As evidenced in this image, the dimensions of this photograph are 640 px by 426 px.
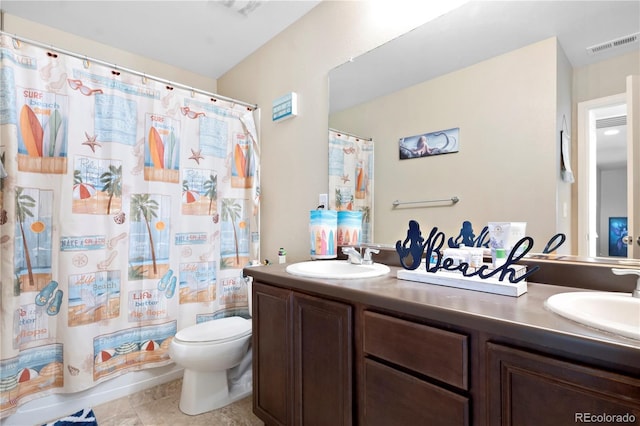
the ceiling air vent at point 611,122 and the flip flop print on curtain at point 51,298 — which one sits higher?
the ceiling air vent at point 611,122

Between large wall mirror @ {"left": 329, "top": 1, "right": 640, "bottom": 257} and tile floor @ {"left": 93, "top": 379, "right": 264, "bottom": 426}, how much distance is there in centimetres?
127

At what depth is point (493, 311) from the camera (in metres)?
0.78

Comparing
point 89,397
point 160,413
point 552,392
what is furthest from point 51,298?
point 552,392

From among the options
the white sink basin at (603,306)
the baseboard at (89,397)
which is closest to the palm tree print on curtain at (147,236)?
the baseboard at (89,397)

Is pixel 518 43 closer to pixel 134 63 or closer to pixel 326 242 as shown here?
pixel 326 242

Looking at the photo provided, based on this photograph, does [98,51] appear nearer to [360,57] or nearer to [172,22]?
[172,22]

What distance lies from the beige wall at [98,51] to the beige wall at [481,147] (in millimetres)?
1923

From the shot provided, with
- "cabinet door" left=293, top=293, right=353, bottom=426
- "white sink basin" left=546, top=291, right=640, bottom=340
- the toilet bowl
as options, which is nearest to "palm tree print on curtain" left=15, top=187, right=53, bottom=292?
the toilet bowl

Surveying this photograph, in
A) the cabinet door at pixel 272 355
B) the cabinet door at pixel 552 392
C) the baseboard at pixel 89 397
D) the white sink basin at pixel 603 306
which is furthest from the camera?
the baseboard at pixel 89 397

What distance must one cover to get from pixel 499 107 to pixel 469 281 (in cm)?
72

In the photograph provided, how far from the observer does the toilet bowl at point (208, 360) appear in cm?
167

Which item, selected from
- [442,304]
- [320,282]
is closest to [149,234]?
[320,282]

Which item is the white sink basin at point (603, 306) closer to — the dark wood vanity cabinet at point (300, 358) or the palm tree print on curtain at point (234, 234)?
the dark wood vanity cabinet at point (300, 358)

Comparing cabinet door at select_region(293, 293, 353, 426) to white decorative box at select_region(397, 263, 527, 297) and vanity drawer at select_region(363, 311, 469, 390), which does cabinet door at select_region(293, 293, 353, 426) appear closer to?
vanity drawer at select_region(363, 311, 469, 390)
